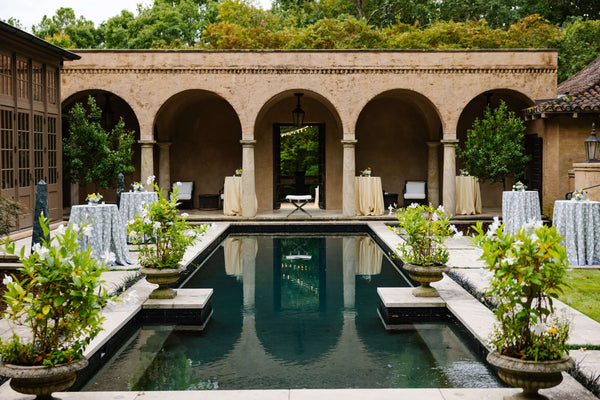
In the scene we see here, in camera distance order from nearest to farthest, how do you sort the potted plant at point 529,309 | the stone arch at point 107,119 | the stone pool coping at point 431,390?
the potted plant at point 529,309 < the stone pool coping at point 431,390 < the stone arch at point 107,119

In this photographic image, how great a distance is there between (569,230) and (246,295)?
4.83 meters

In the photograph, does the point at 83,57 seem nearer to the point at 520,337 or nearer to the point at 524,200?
the point at 524,200

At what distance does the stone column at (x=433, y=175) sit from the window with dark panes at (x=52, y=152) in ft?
33.7

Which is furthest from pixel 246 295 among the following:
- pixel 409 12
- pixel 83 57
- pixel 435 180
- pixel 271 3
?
pixel 271 3

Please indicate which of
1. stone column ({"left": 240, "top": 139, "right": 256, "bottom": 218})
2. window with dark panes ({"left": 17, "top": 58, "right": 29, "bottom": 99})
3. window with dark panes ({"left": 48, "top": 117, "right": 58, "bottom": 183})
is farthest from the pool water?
stone column ({"left": 240, "top": 139, "right": 256, "bottom": 218})

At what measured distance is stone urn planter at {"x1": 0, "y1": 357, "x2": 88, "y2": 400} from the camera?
138 inches

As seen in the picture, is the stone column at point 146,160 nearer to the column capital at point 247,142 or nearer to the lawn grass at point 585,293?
the column capital at point 247,142

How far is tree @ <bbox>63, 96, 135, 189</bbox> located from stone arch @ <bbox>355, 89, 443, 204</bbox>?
24.6 ft

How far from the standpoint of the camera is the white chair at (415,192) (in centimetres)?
1762

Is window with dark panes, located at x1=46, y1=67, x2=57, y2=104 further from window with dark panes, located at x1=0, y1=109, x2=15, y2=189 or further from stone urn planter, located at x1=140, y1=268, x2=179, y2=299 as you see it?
stone urn planter, located at x1=140, y1=268, x2=179, y2=299

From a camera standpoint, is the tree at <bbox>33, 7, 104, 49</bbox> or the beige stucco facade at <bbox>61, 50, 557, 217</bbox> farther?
the tree at <bbox>33, 7, 104, 49</bbox>

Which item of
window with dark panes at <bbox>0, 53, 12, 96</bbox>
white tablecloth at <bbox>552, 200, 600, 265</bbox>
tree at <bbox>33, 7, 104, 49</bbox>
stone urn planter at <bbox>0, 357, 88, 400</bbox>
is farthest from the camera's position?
tree at <bbox>33, 7, 104, 49</bbox>

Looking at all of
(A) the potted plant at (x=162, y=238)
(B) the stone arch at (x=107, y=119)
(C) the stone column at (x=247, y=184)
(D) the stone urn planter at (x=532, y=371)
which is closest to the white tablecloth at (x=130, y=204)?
(A) the potted plant at (x=162, y=238)

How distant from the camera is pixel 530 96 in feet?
51.6
